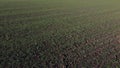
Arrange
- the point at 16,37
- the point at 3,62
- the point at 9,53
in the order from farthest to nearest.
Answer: the point at 16,37
the point at 9,53
the point at 3,62

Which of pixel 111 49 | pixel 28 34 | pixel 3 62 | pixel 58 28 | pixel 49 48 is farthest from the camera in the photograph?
pixel 58 28

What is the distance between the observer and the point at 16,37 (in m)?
12.8

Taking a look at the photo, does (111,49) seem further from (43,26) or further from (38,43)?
(43,26)

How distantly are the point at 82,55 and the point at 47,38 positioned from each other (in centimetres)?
340

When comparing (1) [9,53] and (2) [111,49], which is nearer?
(1) [9,53]

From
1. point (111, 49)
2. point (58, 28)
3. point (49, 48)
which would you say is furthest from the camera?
point (58, 28)

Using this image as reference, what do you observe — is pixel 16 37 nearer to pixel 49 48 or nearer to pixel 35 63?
pixel 49 48

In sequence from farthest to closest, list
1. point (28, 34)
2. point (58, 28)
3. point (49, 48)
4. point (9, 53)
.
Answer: point (58, 28) → point (28, 34) → point (49, 48) → point (9, 53)

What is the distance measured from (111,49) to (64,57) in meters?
3.52

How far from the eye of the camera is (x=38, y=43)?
12.0 meters

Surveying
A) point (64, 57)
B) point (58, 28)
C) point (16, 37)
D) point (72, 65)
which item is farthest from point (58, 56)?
point (58, 28)

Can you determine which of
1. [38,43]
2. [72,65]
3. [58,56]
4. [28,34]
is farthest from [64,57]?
[28,34]

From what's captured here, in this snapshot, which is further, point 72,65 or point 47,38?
point 47,38

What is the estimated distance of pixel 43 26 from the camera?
54.5ft
